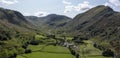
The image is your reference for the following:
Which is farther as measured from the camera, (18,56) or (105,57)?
(105,57)

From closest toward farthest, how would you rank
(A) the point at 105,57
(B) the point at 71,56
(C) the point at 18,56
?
(C) the point at 18,56
(B) the point at 71,56
(A) the point at 105,57

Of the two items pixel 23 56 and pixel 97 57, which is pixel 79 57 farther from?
pixel 23 56

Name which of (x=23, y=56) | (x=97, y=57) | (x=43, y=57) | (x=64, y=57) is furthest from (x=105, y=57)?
(x=23, y=56)

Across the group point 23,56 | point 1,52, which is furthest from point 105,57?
point 1,52

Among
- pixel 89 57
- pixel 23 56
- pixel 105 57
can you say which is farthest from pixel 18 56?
pixel 105 57

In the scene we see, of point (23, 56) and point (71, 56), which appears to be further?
point (71, 56)

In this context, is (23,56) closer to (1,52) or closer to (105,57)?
(1,52)

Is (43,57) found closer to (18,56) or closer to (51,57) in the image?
(51,57)

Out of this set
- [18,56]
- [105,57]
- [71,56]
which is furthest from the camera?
[105,57]
